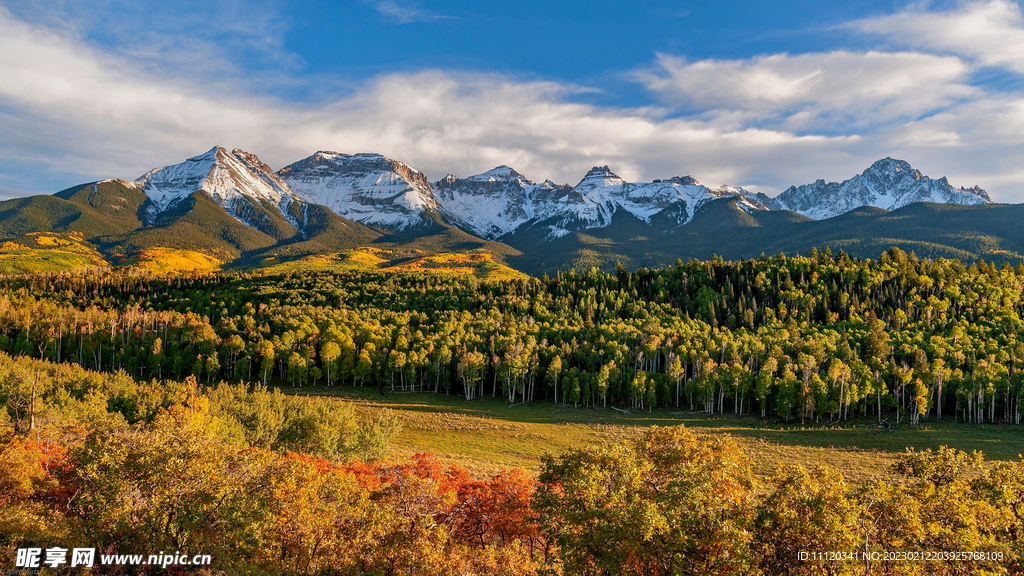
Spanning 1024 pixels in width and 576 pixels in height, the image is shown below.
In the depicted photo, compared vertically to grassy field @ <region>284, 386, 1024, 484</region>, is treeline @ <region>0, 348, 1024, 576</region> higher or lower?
higher

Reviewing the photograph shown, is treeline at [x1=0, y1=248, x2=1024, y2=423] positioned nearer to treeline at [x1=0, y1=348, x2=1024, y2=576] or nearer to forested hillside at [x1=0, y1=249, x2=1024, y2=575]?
forested hillside at [x1=0, y1=249, x2=1024, y2=575]

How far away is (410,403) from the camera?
104312mm

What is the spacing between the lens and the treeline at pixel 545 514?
59.5 feet

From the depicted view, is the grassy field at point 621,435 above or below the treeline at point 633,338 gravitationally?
below

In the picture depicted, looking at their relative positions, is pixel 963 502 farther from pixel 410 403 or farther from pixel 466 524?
pixel 410 403

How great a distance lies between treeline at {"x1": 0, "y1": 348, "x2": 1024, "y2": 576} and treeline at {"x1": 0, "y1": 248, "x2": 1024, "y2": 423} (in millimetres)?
73432

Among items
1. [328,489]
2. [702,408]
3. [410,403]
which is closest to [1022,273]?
[702,408]

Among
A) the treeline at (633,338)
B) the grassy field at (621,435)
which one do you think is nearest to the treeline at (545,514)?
the grassy field at (621,435)

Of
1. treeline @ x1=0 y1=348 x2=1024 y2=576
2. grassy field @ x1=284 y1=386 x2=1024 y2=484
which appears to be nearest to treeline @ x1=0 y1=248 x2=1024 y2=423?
grassy field @ x1=284 y1=386 x2=1024 y2=484

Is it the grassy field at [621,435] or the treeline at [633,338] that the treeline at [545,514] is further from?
the treeline at [633,338]

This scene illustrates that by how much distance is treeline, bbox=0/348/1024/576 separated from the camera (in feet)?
59.5

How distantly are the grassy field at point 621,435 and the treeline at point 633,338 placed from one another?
224 inches

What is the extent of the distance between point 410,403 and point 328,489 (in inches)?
3105

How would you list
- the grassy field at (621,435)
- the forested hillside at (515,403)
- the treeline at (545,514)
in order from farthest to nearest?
1. the grassy field at (621,435)
2. the forested hillside at (515,403)
3. the treeline at (545,514)
